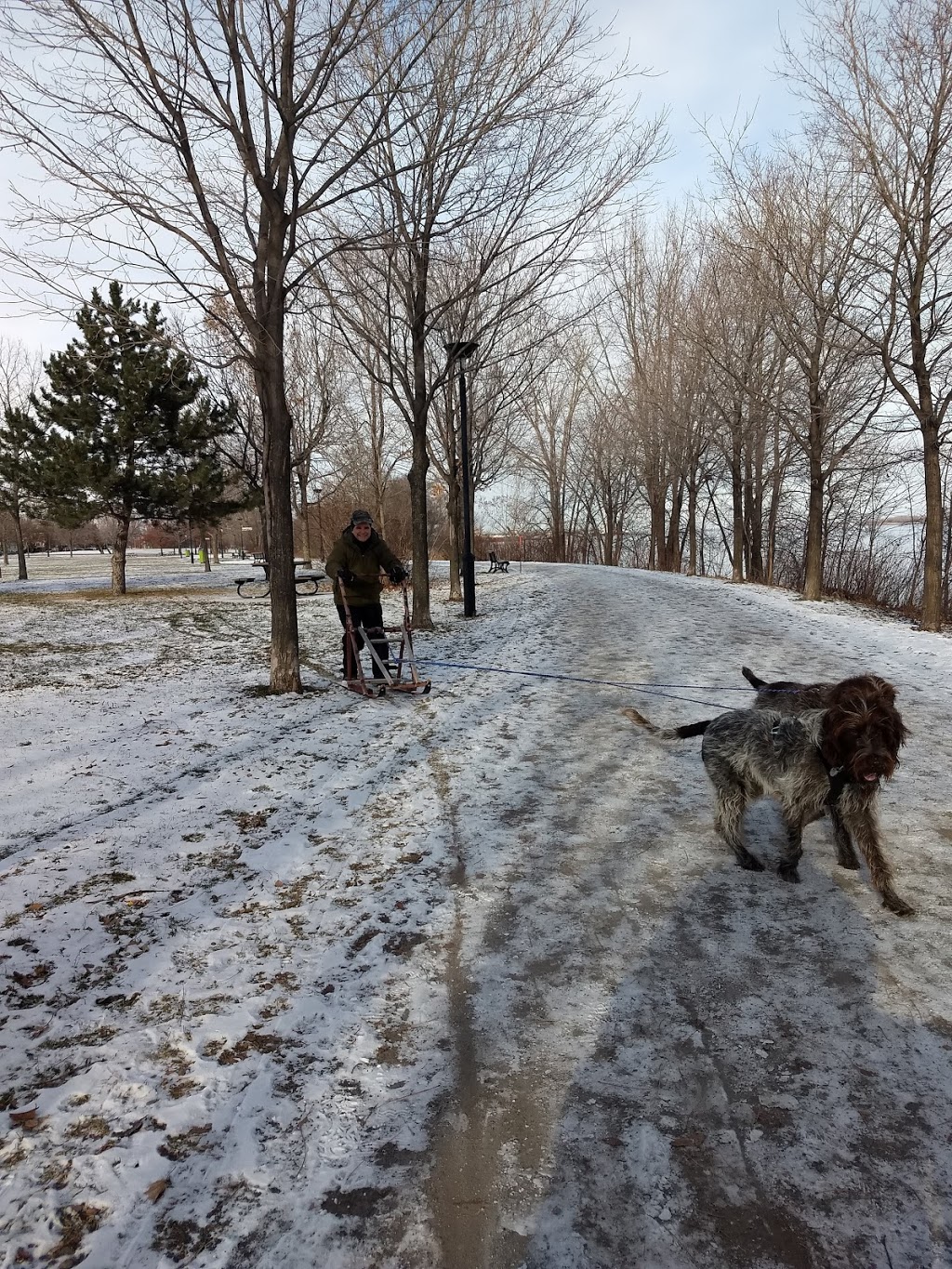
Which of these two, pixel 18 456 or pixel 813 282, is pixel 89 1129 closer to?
pixel 813 282

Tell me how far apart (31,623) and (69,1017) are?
12348 millimetres

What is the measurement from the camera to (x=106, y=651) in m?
9.76

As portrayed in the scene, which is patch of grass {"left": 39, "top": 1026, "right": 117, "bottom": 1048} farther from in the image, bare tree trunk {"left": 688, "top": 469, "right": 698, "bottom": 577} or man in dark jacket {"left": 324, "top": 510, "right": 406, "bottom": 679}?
bare tree trunk {"left": 688, "top": 469, "right": 698, "bottom": 577}

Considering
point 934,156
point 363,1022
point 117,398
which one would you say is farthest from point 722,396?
point 363,1022

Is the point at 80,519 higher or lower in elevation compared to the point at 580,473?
lower

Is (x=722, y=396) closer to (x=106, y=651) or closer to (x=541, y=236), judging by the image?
(x=541, y=236)

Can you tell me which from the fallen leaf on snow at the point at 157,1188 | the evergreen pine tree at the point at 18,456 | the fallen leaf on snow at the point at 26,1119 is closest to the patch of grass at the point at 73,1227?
the fallen leaf on snow at the point at 157,1188

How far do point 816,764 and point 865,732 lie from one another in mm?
360

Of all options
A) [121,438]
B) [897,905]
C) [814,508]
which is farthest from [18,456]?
[897,905]

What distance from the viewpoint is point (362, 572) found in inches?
295

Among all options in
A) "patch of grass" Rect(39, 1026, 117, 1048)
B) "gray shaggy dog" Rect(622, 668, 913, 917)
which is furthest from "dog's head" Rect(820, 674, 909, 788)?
"patch of grass" Rect(39, 1026, 117, 1048)

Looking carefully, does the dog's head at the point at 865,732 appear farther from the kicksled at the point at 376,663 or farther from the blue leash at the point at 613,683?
the kicksled at the point at 376,663

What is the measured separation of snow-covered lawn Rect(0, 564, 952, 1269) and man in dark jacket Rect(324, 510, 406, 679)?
236 cm

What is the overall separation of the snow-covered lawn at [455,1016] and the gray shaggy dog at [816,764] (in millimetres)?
194
